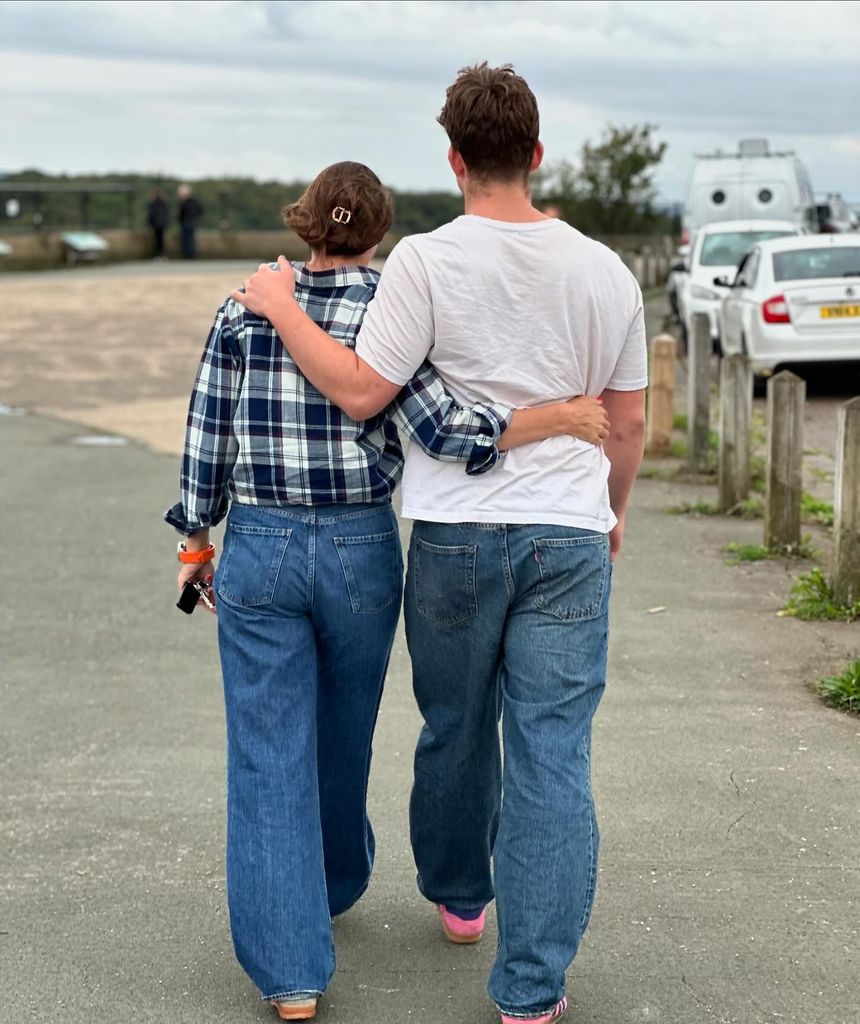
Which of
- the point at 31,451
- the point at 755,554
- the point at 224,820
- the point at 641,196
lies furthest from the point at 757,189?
the point at 224,820

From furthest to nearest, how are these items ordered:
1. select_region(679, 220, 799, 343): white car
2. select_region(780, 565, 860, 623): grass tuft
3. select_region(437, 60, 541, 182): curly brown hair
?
select_region(679, 220, 799, 343): white car, select_region(780, 565, 860, 623): grass tuft, select_region(437, 60, 541, 182): curly brown hair

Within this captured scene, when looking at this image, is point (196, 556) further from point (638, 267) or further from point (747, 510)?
point (638, 267)

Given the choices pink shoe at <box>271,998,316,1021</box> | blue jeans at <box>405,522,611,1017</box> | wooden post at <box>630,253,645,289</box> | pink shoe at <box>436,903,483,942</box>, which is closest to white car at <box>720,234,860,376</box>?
pink shoe at <box>436,903,483,942</box>

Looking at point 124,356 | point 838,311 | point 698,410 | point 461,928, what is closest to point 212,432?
point 461,928

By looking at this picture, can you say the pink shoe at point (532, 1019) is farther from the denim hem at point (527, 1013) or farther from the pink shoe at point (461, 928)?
the pink shoe at point (461, 928)

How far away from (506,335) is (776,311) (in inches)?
533

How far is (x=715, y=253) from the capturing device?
22.6 metres

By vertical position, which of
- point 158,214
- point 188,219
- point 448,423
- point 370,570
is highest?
point 158,214

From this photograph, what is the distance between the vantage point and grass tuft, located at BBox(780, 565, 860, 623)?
720 centimetres

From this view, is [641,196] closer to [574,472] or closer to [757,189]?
[757,189]

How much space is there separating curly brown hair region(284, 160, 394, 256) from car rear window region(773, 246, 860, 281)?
13688 mm

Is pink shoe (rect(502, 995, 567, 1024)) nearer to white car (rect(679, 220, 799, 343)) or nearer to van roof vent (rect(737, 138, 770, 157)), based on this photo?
white car (rect(679, 220, 799, 343))

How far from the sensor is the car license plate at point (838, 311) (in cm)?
1620

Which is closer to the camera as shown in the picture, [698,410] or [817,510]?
[817,510]
